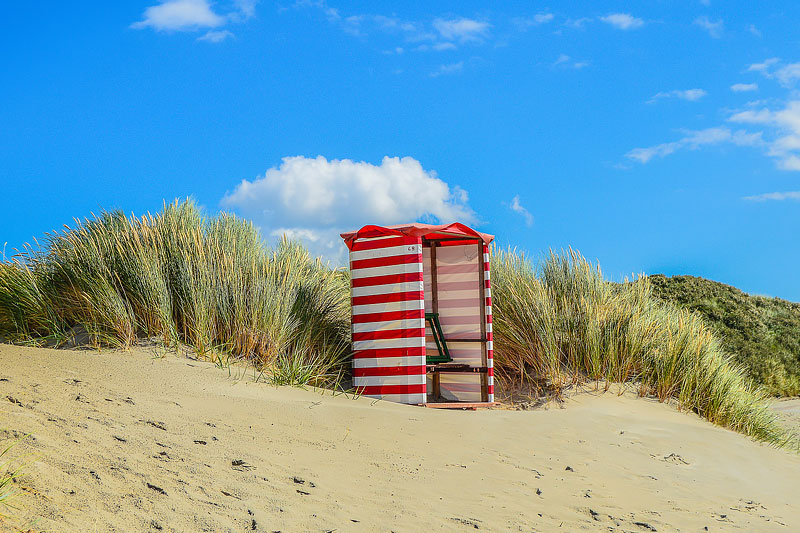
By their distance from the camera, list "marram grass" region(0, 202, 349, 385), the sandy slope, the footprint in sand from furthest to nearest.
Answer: "marram grass" region(0, 202, 349, 385) → the footprint in sand → the sandy slope

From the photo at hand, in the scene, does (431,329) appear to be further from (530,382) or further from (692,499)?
(692,499)

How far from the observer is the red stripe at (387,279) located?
777 cm

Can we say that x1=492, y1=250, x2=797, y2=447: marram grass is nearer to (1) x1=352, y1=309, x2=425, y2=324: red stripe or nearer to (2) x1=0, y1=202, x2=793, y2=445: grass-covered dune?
(2) x1=0, y1=202, x2=793, y2=445: grass-covered dune

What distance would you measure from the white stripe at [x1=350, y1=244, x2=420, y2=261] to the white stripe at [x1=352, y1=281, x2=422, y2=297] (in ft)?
1.20

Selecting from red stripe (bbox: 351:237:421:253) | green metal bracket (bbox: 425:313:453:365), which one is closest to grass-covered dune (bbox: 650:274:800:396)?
green metal bracket (bbox: 425:313:453:365)

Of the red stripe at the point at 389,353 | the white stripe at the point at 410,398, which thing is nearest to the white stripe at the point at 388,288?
the red stripe at the point at 389,353

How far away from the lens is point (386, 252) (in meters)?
7.95

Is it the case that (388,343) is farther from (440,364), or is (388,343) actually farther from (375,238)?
(440,364)

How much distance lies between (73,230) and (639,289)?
8.43m

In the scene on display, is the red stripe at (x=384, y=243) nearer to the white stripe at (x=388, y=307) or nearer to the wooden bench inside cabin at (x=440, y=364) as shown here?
the white stripe at (x=388, y=307)

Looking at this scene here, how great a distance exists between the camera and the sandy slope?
3627 mm

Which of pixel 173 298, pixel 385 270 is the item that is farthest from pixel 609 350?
pixel 173 298

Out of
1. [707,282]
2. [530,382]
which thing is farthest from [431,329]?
[707,282]

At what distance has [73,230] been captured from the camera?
895 cm
